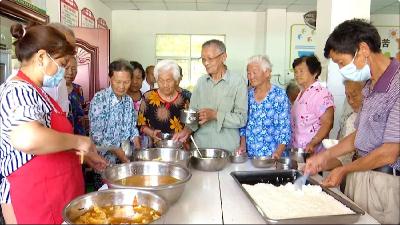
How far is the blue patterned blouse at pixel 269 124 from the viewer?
2.46m

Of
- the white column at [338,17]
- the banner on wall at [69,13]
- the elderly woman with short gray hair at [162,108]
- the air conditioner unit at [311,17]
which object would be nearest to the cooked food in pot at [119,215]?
the elderly woman with short gray hair at [162,108]

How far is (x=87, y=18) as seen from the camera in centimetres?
523

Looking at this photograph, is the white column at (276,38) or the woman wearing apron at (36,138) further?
the white column at (276,38)

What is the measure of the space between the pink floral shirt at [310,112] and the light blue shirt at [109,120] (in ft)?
4.63

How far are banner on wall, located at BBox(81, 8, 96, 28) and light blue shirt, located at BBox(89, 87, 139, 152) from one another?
9.63ft

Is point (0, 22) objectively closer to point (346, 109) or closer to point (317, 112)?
point (317, 112)

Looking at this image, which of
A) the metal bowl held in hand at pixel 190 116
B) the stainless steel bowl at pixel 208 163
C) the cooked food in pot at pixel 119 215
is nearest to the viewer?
the cooked food in pot at pixel 119 215

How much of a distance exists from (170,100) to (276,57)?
13.5 feet

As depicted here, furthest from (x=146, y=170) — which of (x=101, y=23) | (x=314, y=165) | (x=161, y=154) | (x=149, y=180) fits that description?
(x=101, y=23)

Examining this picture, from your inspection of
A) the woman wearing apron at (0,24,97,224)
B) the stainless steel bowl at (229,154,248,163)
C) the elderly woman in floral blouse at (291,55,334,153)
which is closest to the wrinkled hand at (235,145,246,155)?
the stainless steel bowl at (229,154,248,163)

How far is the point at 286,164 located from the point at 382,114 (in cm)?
60

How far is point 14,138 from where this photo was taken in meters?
1.21

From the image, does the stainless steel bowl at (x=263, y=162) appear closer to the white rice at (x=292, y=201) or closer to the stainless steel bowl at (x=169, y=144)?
the white rice at (x=292, y=201)

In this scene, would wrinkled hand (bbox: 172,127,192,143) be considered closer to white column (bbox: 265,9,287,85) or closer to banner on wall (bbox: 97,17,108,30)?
banner on wall (bbox: 97,17,108,30)
